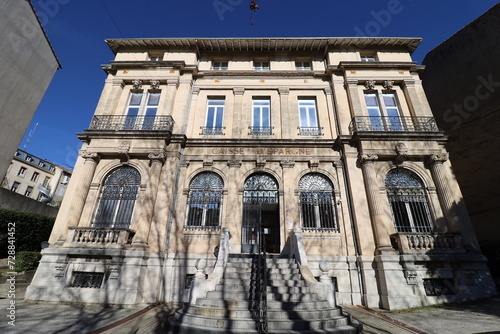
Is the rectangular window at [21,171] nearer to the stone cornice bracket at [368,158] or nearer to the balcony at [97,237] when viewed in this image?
the balcony at [97,237]

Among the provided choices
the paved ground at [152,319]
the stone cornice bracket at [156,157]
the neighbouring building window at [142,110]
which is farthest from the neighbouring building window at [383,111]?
the neighbouring building window at [142,110]

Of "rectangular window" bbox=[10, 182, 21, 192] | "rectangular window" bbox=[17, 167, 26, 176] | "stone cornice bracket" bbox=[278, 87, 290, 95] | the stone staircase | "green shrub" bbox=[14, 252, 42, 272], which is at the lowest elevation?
the stone staircase

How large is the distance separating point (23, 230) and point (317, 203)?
54.7 feet

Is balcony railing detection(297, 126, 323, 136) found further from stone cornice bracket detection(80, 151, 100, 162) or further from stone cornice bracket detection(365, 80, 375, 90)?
stone cornice bracket detection(80, 151, 100, 162)

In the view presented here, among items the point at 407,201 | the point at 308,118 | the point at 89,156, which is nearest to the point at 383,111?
the point at 308,118

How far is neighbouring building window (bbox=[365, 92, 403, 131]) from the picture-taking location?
10.7m

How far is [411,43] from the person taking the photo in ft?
41.2

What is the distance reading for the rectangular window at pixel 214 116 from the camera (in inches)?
444

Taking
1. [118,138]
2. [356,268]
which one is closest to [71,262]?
[118,138]

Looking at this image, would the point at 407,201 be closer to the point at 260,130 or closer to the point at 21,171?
the point at 260,130

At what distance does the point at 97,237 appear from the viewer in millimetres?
8273

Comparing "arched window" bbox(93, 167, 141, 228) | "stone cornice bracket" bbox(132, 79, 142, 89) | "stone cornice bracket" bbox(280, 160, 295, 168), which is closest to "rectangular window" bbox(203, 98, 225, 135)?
"stone cornice bracket" bbox(280, 160, 295, 168)

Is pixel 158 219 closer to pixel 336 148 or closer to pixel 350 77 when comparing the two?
pixel 336 148

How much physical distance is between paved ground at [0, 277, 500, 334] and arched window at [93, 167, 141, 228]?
3.14 metres
